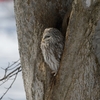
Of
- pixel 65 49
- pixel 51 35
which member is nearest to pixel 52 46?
pixel 51 35

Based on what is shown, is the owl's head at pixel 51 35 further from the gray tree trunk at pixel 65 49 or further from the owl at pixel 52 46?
the gray tree trunk at pixel 65 49

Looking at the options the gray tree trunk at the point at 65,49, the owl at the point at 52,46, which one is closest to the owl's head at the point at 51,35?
the owl at the point at 52,46

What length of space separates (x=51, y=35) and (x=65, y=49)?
0.24 meters

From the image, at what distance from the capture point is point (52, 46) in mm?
3480

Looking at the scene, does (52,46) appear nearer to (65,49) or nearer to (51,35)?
(51,35)

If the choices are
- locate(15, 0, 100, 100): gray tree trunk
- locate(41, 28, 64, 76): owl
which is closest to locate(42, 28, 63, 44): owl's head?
locate(41, 28, 64, 76): owl

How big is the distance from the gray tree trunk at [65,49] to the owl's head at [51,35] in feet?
0.33

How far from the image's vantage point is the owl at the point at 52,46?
3443 millimetres

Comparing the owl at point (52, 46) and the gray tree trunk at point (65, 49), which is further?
the owl at point (52, 46)

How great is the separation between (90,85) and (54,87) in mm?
305

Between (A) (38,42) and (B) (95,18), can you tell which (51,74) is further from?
(B) (95,18)

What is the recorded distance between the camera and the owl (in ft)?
11.3

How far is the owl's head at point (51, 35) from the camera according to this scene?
3.45 meters

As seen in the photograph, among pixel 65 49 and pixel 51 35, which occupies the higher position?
pixel 51 35
